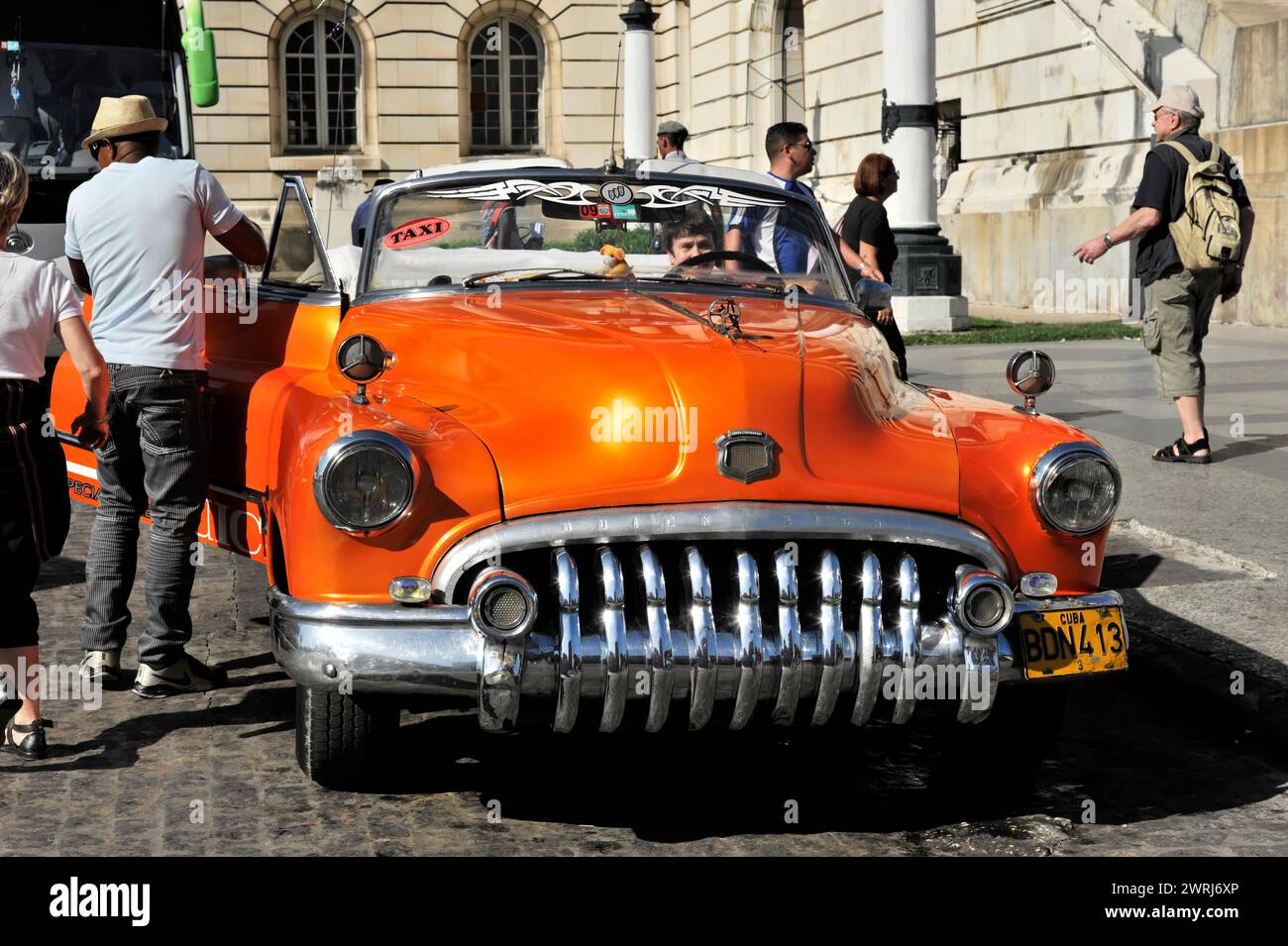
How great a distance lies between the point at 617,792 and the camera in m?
4.63

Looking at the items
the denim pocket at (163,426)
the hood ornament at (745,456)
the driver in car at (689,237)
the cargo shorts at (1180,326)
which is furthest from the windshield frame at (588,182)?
the cargo shorts at (1180,326)

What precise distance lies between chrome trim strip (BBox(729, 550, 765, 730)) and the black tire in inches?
34.3

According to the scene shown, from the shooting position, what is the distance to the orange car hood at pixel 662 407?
419 cm

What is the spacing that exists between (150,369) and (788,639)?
97.3 inches

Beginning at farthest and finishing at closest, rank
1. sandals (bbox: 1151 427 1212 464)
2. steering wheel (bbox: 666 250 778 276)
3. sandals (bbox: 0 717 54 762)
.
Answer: sandals (bbox: 1151 427 1212 464) → steering wheel (bbox: 666 250 778 276) → sandals (bbox: 0 717 54 762)

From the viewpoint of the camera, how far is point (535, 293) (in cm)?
534

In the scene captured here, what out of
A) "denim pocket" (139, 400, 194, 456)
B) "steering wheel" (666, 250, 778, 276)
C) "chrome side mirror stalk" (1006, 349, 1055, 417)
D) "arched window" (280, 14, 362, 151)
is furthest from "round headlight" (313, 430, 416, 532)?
"arched window" (280, 14, 362, 151)

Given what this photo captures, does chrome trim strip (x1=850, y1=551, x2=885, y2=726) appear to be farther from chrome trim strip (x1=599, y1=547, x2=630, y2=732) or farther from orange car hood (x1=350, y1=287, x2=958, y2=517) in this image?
chrome trim strip (x1=599, y1=547, x2=630, y2=732)

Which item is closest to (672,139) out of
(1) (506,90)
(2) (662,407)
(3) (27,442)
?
(3) (27,442)

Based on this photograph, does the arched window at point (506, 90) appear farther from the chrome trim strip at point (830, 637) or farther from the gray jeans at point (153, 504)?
the chrome trim strip at point (830, 637)

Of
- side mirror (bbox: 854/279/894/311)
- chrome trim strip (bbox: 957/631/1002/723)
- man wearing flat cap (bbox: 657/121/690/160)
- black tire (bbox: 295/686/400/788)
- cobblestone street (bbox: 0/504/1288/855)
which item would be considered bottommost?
cobblestone street (bbox: 0/504/1288/855)

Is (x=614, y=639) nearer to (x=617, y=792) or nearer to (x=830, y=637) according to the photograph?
(x=830, y=637)

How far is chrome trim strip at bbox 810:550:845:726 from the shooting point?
4.05 metres
